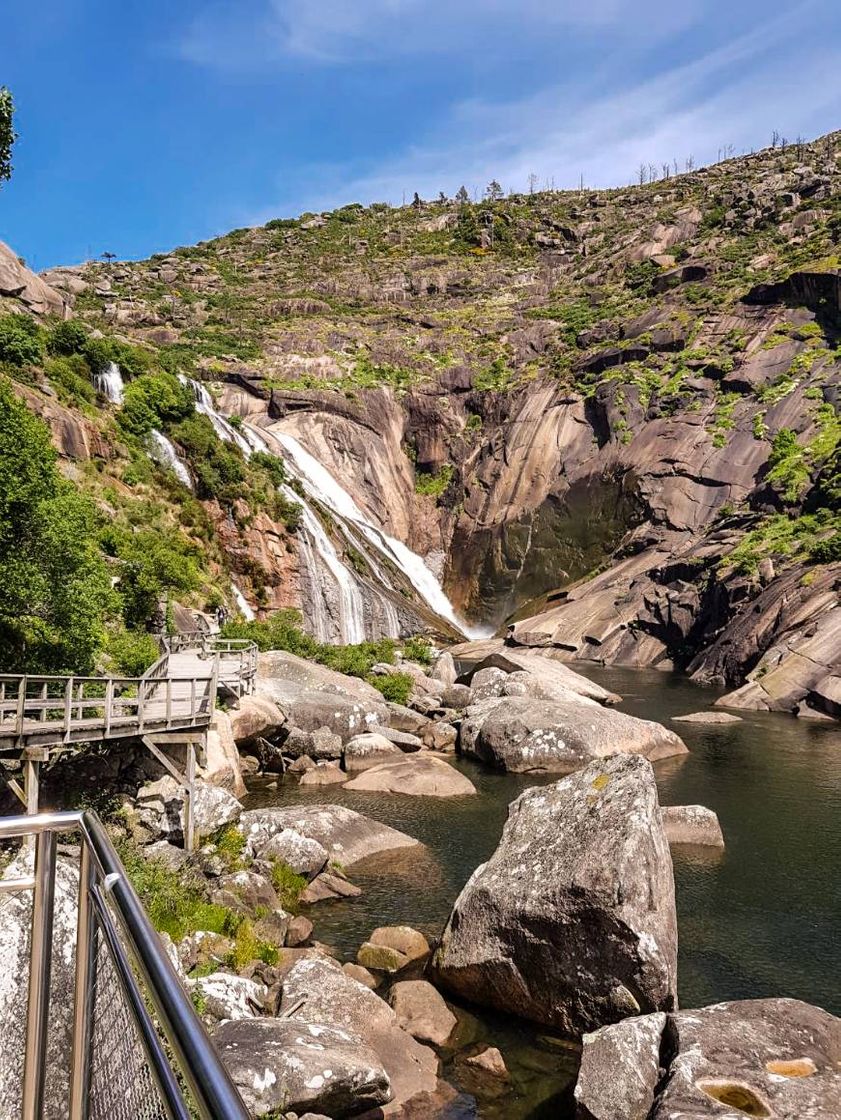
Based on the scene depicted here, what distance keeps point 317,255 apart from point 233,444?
108 m

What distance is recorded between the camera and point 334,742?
3033 centimetres

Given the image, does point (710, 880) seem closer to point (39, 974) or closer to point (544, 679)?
point (39, 974)

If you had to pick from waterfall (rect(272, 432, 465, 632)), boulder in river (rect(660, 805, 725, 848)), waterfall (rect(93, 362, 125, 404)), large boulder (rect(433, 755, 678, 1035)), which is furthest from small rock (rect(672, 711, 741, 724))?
waterfall (rect(93, 362, 125, 404))

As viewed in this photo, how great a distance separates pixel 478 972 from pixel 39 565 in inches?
644

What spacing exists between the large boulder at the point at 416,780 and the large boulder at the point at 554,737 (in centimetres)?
298

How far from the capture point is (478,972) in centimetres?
1291

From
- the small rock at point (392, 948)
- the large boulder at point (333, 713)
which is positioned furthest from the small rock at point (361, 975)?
the large boulder at point (333, 713)

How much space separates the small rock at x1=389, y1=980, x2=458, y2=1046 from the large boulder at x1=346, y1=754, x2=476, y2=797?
12.2m

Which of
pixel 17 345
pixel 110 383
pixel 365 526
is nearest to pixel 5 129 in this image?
pixel 17 345

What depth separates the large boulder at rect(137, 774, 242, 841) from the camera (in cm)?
1942

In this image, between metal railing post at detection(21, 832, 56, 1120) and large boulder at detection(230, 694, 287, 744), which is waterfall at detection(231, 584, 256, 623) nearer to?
large boulder at detection(230, 694, 287, 744)

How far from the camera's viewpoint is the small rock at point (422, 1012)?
12.1m

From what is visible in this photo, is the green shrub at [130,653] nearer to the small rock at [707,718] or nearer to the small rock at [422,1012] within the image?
the small rock at [422,1012]

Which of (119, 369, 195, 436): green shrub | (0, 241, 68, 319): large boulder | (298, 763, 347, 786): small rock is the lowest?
(298, 763, 347, 786): small rock
